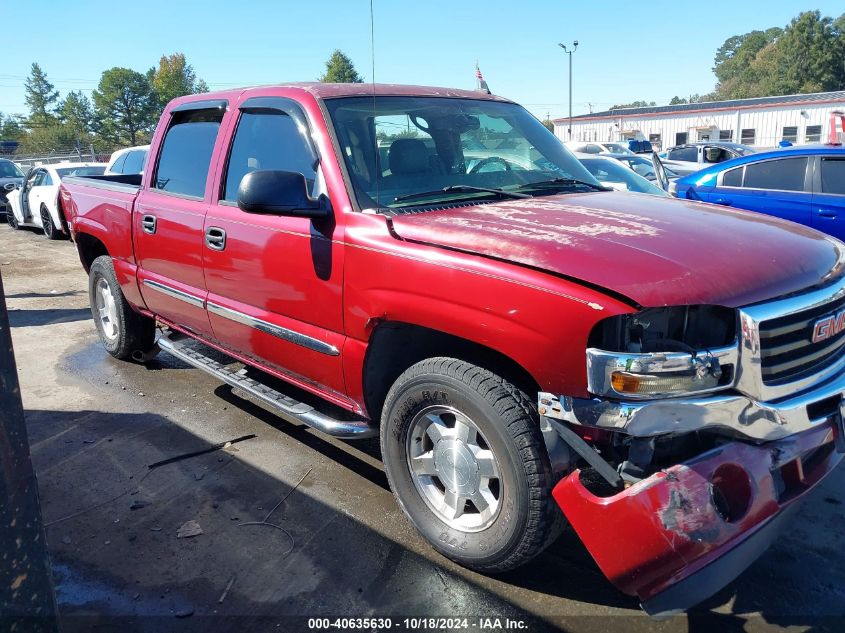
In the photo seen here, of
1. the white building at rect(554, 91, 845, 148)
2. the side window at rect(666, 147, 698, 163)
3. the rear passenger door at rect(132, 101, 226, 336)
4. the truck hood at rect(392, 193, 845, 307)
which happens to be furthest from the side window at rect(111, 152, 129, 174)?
the white building at rect(554, 91, 845, 148)

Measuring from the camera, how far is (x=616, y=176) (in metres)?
8.70

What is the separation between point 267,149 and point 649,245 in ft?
7.09

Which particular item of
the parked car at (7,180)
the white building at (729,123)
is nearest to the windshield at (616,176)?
the parked car at (7,180)

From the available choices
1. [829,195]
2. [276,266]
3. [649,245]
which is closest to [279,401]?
[276,266]

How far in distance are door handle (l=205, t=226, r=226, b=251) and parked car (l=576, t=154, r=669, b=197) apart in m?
5.34

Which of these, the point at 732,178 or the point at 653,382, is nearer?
the point at 653,382

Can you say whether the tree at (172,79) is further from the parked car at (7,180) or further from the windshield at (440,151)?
the windshield at (440,151)

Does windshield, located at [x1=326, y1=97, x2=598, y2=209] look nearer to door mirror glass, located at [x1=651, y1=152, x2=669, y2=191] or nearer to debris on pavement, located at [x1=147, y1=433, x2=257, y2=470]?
debris on pavement, located at [x1=147, y1=433, x2=257, y2=470]

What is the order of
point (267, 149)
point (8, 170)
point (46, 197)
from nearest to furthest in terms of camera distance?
point (267, 149) < point (46, 197) < point (8, 170)

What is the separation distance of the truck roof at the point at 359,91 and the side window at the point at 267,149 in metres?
0.18

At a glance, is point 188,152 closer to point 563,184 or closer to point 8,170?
point 563,184

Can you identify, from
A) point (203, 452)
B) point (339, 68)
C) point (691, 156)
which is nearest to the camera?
point (203, 452)

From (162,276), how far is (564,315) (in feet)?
10.4

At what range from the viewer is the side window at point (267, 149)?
342 cm
